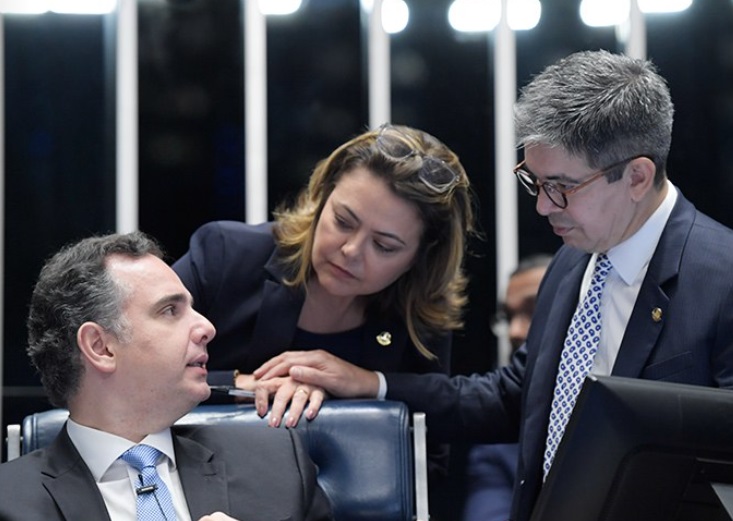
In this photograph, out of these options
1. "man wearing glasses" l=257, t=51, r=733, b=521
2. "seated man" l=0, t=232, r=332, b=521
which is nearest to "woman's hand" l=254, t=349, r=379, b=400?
"seated man" l=0, t=232, r=332, b=521

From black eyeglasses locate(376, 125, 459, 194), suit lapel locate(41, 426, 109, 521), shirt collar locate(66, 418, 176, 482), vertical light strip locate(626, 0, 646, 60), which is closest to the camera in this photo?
suit lapel locate(41, 426, 109, 521)

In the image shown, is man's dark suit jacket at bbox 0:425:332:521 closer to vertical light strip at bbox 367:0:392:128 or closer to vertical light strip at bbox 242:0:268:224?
vertical light strip at bbox 242:0:268:224

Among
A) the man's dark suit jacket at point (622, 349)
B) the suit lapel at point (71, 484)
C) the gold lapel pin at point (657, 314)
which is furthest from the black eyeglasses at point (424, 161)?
the suit lapel at point (71, 484)

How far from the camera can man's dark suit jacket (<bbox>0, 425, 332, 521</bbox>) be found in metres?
2.11

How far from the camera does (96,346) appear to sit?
2.29 m

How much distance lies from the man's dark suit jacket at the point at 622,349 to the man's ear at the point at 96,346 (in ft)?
2.32

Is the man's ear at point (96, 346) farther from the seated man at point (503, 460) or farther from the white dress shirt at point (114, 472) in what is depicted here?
the seated man at point (503, 460)

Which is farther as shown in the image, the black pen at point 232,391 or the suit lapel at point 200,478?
the black pen at point 232,391

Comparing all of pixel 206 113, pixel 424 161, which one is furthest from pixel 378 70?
pixel 424 161

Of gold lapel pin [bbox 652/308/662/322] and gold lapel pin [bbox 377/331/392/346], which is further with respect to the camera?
gold lapel pin [bbox 377/331/392/346]

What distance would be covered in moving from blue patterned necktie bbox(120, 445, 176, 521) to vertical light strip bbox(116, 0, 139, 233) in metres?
2.07

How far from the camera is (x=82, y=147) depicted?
423 cm

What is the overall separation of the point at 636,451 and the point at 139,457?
1.15 m

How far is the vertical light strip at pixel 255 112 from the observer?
4.21 meters
